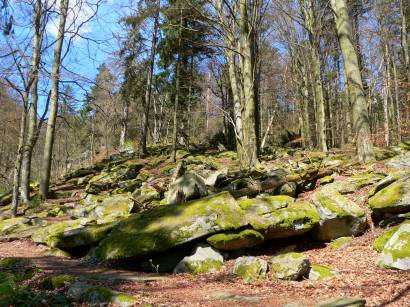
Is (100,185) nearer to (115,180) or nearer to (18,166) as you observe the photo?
(115,180)

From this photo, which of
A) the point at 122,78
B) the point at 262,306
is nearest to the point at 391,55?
the point at 122,78

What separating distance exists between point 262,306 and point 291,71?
26.5 metres

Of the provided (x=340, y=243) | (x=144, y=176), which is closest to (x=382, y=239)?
(x=340, y=243)

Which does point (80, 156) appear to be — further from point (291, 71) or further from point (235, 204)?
point (235, 204)

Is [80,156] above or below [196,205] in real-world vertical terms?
above

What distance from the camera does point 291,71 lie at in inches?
1166

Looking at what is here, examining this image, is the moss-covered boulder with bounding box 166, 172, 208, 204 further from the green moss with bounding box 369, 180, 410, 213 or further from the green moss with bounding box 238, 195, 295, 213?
the green moss with bounding box 369, 180, 410, 213

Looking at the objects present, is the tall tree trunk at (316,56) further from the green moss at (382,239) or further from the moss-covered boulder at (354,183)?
the green moss at (382,239)

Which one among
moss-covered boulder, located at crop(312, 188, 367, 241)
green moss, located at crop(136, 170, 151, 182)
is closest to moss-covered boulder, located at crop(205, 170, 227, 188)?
moss-covered boulder, located at crop(312, 188, 367, 241)

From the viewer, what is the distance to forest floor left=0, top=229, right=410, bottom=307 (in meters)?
5.33

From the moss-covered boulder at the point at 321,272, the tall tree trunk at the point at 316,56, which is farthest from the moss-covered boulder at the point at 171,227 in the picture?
the tall tree trunk at the point at 316,56

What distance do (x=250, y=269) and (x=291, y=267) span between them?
71 centimetres

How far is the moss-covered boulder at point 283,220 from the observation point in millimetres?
7789

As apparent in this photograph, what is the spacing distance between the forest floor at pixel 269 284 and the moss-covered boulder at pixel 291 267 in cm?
14
